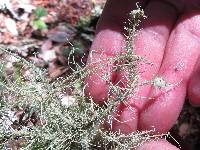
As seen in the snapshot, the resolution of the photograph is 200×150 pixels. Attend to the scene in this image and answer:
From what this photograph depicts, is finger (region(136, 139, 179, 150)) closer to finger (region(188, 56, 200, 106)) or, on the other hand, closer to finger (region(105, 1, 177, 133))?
finger (region(105, 1, 177, 133))

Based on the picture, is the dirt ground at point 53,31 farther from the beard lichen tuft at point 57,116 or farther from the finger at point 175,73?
the beard lichen tuft at point 57,116

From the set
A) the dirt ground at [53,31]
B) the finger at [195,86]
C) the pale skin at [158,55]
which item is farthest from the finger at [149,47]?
the dirt ground at [53,31]

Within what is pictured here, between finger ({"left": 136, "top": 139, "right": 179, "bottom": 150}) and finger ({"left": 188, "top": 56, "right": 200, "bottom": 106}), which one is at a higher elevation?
finger ({"left": 188, "top": 56, "right": 200, "bottom": 106})

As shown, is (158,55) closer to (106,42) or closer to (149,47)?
(149,47)

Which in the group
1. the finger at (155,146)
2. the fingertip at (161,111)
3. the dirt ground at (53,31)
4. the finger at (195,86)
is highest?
the finger at (195,86)

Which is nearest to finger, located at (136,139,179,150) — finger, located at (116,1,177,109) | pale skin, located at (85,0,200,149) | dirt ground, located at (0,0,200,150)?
pale skin, located at (85,0,200,149)

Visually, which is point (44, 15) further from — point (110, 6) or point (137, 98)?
point (137, 98)

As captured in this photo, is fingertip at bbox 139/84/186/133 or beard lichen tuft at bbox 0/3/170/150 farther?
fingertip at bbox 139/84/186/133
